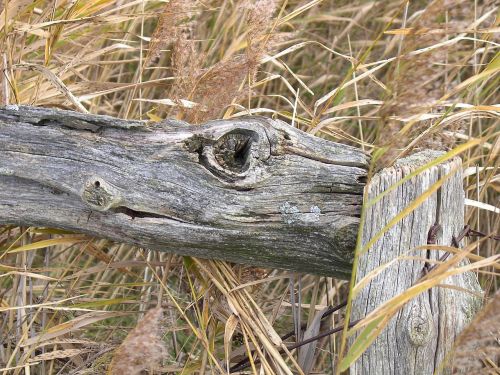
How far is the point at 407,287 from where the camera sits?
1513mm

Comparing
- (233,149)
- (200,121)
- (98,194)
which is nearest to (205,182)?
(233,149)

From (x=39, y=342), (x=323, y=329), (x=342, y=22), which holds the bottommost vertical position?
(x=39, y=342)

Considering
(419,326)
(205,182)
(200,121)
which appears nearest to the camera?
(419,326)

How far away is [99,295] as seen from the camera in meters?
2.99

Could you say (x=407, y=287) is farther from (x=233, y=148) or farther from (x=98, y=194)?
(x=98, y=194)

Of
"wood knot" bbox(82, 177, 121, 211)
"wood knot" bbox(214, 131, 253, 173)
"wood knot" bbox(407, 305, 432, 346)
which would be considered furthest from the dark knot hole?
"wood knot" bbox(407, 305, 432, 346)

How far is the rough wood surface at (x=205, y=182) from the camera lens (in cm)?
157

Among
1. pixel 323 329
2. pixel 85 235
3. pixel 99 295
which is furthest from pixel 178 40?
pixel 99 295

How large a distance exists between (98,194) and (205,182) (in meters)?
0.23

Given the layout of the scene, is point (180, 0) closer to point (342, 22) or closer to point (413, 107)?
point (413, 107)

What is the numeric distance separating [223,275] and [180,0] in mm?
708

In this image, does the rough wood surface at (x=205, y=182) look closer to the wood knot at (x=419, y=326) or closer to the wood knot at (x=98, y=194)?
the wood knot at (x=98, y=194)

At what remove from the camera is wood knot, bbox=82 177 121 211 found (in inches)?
61.8

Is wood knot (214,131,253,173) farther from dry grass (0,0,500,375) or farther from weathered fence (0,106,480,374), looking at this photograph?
dry grass (0,0,500,375)
